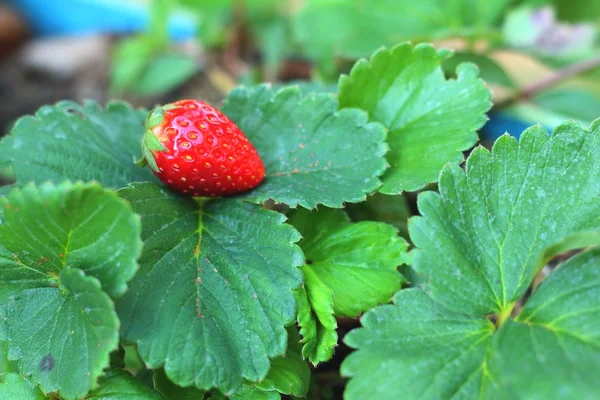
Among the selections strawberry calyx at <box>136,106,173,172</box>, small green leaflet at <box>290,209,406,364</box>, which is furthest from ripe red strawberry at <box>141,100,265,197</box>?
small green leaflet at <box>290,209,406,364</box>

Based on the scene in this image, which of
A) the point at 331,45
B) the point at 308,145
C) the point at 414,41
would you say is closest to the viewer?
the point at 308,145

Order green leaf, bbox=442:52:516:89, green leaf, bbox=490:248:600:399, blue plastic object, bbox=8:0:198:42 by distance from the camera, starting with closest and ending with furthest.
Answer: green leaf, bbox=490:248:600:399 → green leaf, bbox=442:52:516:89 → blue plastic object, bbox=8:0:198:42

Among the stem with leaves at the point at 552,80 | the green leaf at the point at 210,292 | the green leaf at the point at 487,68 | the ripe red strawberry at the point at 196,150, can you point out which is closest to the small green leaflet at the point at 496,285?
the green leaf at the point at 210,292

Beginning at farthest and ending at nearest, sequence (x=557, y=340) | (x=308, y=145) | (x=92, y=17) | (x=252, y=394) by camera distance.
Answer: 1. (x=92, y=17)
2. (x=308, y=145)
3. (x=252, y=394)
4. (x=557, y=340)

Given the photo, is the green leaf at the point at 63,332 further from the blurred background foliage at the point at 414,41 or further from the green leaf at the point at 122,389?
the blurred background foliage at the point at 414,41

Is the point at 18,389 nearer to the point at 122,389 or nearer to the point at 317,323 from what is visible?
the point at 122,389

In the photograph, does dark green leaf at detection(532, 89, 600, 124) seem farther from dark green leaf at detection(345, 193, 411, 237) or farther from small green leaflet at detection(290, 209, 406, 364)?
small green leaflet at detection(290, 209, 406, 364)

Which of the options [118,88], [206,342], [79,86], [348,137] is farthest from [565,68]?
[79,86]

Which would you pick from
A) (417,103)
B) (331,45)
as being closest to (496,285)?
(417,103)
